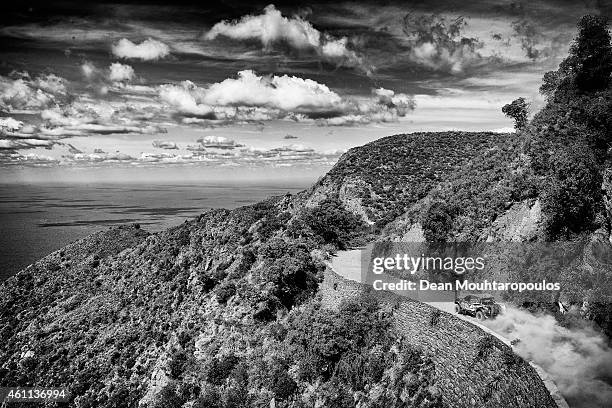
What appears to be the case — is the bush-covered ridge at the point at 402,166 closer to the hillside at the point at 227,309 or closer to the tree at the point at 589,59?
the hillside at the point at 227,309

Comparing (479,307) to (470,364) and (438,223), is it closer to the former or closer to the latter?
(470,364)

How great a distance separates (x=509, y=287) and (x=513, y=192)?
732 centimetres

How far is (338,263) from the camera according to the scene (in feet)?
109

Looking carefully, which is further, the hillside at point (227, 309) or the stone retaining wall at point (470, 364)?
the hillside at point (227, 309)

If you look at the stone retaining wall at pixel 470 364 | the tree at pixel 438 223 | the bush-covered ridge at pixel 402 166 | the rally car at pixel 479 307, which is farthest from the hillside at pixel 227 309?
the tree at pixel 438 223

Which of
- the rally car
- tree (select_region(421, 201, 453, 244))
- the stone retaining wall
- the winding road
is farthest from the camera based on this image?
tree (select_region(421, 201, 453, 244))

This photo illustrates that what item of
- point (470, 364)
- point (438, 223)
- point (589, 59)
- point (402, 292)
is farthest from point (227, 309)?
point (589, 59)

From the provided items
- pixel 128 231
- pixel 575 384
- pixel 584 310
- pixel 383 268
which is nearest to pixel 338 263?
pixel 383 268

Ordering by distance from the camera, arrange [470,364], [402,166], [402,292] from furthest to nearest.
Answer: [402,166], [402,292], [470,364]

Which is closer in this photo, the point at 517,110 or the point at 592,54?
the point at 592,54

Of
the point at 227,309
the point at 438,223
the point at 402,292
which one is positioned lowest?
the point at 227,309

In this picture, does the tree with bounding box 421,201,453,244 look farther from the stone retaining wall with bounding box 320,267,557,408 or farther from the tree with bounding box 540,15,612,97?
the tree with bounding box 540,15,612,97

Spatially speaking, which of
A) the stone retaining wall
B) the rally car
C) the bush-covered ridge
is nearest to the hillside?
the bush-covered ridge

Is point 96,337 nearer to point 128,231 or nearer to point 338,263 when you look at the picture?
point 338,263
